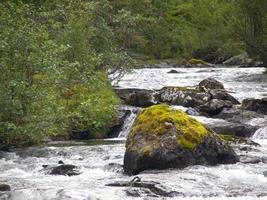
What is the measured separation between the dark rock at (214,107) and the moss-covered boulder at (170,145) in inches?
373

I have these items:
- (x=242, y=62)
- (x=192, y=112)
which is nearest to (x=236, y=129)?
(x=192, y=112)

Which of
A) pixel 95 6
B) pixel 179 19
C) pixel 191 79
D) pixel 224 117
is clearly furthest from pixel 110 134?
pixel 179 19

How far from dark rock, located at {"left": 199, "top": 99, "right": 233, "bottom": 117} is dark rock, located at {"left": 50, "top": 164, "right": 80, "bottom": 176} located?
10.9m

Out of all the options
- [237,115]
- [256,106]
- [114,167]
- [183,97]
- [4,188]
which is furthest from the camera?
[183,97]

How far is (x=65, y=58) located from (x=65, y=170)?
1059 centimetres

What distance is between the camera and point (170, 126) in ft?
52.5

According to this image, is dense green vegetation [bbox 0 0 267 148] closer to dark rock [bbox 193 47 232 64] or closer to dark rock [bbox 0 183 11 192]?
dark rock [bbox 0 183 11 192]

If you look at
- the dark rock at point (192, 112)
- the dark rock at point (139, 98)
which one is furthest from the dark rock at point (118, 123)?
the dark rock at point (192, 112)

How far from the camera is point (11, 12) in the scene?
19.0 meters

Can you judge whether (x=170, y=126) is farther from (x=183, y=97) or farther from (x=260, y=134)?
(x=183, y=97)

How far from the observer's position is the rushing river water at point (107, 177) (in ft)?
42.2

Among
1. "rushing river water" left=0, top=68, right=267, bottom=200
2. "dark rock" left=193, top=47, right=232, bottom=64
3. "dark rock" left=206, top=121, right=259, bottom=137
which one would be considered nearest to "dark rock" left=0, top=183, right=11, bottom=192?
"rushing river water" left=0, top=68, right=267, bottom=200

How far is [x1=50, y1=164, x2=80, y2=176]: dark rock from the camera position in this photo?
52.1 feet

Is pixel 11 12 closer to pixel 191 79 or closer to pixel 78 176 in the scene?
pixel 78 176
